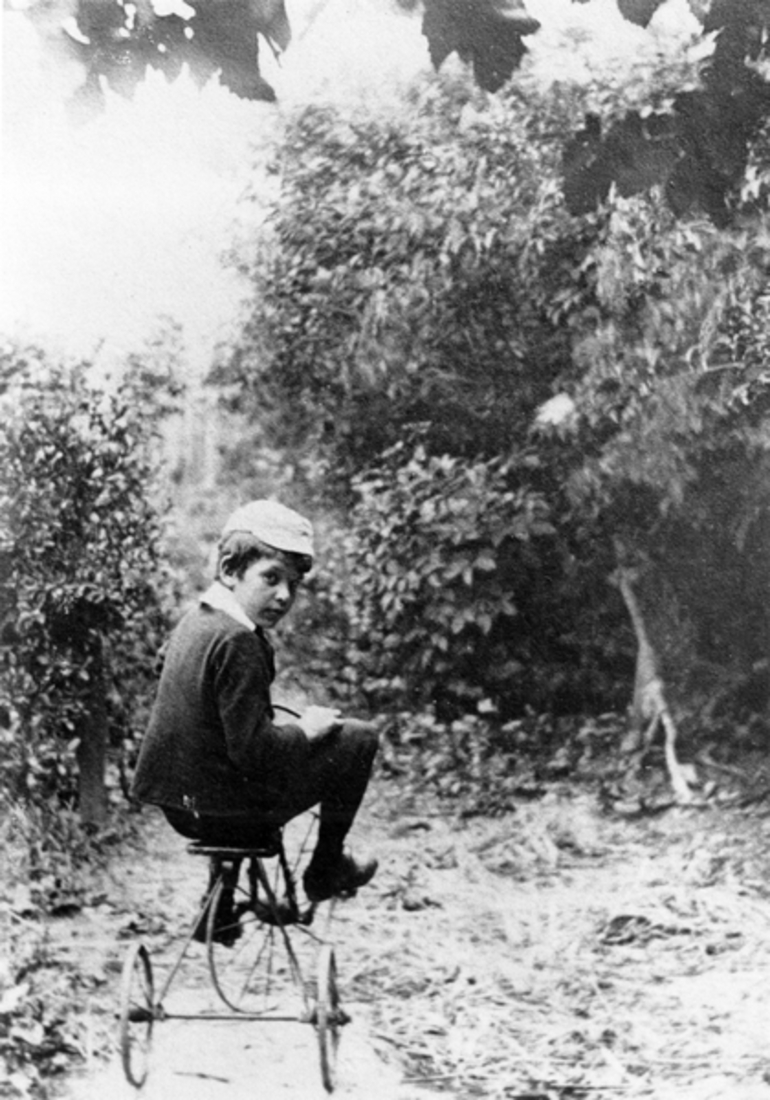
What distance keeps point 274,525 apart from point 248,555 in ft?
Answer: 0.28

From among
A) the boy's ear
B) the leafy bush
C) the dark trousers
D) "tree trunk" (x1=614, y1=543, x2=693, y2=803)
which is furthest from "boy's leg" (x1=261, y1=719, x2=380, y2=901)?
"tree trunk" (x1=614, y1=543, x2=693, y2=803)

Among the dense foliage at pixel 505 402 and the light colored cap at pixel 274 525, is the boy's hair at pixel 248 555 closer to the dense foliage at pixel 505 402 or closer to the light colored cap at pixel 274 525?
the light colored cap at pixel 274 525

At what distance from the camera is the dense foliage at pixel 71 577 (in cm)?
279

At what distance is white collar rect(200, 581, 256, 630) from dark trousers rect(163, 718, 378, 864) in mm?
286

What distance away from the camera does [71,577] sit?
283 cm

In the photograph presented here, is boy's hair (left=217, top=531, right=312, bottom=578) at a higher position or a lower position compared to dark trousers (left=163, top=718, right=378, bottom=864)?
higher

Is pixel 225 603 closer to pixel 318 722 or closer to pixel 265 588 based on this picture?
pixel 265 588

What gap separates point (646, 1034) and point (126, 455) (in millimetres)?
1664

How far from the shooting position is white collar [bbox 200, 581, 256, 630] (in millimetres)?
2635

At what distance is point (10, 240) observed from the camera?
114 inches

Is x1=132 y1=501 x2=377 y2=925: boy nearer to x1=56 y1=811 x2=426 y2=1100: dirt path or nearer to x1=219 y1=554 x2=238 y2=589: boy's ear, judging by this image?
→ x1=219 y1=554 x2=238 y2=589: boy's ear

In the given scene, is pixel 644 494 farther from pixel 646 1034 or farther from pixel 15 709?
pixel 15 709

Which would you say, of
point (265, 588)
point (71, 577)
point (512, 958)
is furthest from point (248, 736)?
point (512, 958)

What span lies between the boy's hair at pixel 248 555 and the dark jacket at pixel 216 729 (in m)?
0.11
